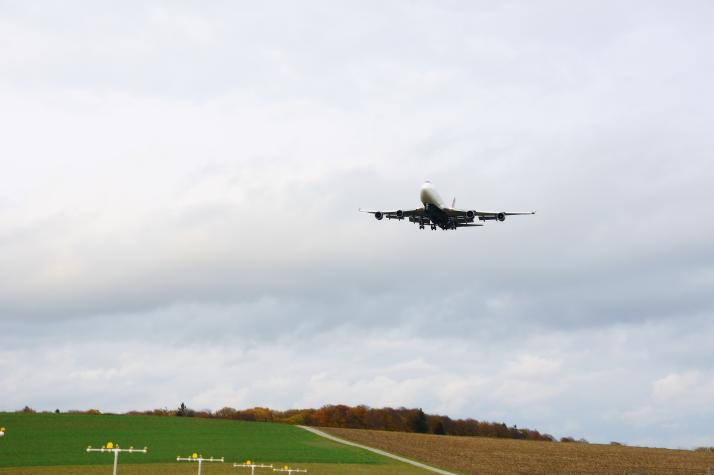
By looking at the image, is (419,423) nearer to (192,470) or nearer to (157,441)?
(157,441)

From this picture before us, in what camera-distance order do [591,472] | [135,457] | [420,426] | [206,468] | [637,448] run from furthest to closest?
[420,426], [637,448], [591,472], [135,457], [206,468]

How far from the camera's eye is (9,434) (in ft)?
376

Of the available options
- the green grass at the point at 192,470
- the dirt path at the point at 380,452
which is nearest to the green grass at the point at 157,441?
the green grass at the point at 192,470

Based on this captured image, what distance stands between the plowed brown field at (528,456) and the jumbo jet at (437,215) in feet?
92.6

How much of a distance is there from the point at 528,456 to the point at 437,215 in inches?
1600

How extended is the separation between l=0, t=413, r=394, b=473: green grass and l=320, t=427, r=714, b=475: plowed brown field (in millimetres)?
7580

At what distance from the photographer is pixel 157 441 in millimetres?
115625

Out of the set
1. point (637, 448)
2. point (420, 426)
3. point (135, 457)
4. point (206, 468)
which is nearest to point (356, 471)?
point (206, 468)

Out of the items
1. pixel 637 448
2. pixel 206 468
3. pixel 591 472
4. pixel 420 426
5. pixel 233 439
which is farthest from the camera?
pixel 420 426

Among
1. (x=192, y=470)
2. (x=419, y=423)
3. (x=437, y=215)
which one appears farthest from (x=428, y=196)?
(x=419, y=423)

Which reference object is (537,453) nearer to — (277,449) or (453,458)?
(453,458)

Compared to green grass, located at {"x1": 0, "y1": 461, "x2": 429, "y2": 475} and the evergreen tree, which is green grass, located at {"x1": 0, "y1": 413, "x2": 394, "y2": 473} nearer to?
green grass, located at {"x1": 0, "y1": 461, "x2": 429, "y2": 475}

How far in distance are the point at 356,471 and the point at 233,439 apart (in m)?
27.2

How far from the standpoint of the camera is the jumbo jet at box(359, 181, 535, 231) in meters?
91.8
